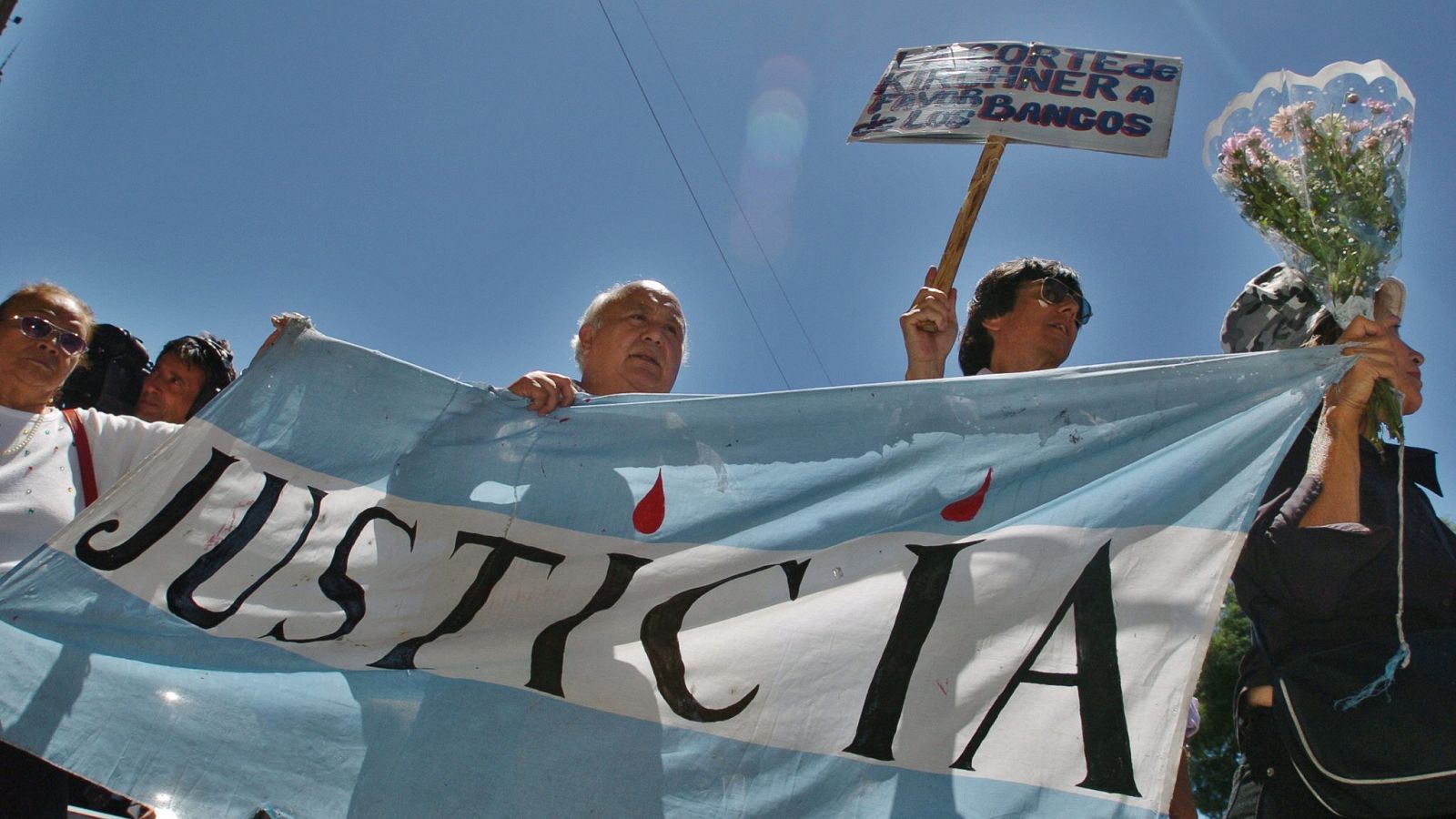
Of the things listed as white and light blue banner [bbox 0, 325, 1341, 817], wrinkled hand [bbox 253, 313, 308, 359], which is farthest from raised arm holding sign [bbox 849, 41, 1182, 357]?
wrinkled hand [bbox 253, 313, 308, 359]

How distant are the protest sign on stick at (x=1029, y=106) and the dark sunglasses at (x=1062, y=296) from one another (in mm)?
778

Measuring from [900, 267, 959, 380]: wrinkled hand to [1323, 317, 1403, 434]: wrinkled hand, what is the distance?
34.5 inches

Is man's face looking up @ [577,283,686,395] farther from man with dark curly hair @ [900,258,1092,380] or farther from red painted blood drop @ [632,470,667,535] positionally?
man with dark curly hair @ [900,258,1092,380]

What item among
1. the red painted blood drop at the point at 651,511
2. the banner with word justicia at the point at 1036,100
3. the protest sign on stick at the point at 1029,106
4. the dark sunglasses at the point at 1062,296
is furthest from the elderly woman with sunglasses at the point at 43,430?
the banner with word justicia at the point at 1036,100

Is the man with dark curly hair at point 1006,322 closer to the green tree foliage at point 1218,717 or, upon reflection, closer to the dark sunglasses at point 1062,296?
the dark sunglasses at point 1062,296

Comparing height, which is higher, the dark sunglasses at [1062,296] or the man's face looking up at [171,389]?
the dark sunglasses at [1062,296]

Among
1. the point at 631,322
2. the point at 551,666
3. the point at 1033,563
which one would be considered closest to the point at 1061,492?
the point at 1033,563

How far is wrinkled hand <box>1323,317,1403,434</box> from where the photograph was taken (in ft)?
6.77

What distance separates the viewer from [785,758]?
192 cm

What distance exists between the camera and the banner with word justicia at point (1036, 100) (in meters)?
3.63

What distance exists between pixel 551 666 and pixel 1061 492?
1118 mm

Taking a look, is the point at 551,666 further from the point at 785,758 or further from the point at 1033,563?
the point at 1033,563

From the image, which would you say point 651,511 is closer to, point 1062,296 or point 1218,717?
point 1062,296

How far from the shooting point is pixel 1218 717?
12.8 metres
